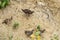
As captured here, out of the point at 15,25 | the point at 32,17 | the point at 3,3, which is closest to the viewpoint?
the point at 15,25

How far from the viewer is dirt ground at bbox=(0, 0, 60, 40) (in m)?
5.70

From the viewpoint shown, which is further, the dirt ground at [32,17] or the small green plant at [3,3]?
the small green plant at [3,3]

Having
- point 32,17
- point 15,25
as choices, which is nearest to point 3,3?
point 15,25

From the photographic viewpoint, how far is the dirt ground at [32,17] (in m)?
5.70

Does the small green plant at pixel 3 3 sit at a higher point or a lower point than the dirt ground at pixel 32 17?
higher

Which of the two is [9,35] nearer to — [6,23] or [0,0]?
[6,23]

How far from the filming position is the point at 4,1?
6137mm

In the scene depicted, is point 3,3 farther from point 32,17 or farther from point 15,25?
point 32,17

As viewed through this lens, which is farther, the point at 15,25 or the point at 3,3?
the point at 3,3

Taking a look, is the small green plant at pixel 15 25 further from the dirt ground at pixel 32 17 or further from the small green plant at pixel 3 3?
the small green plant at pixel 3 3

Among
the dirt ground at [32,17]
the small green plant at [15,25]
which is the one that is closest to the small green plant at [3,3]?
the dirt ground at [32,17]

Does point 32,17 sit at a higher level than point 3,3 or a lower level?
lower

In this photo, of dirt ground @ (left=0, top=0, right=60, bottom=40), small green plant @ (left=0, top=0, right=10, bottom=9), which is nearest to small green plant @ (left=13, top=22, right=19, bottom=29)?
dirt ground @ (left=0, top=0, right=60, bottom=40)

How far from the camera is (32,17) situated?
20.5 feet
